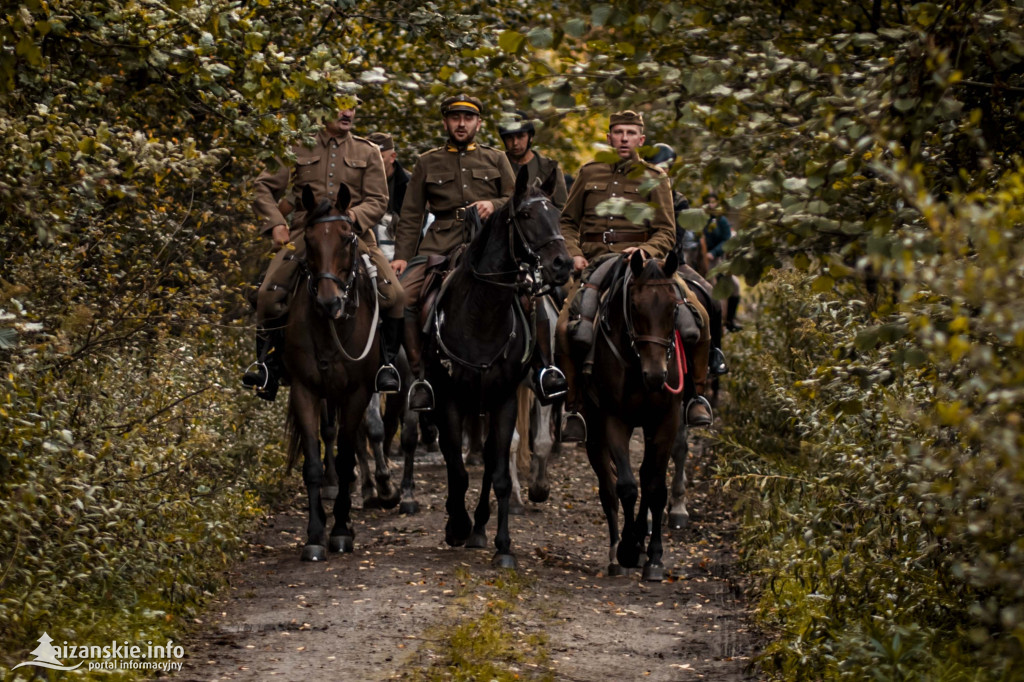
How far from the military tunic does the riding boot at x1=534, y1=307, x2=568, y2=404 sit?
1.22 meters

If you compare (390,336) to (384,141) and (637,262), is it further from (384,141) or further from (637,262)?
(384,141)

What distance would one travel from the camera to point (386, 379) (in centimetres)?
1144

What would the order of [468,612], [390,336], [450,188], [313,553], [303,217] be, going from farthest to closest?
1. [450,188]
2. [390,336]
3. [303,217]
4. [313,553]
5. [468,612]

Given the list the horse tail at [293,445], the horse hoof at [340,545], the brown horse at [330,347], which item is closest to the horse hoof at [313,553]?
the brown horse at [330,347]

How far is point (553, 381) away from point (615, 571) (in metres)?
1.57

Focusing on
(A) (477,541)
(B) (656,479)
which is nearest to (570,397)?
(B) (656,479)

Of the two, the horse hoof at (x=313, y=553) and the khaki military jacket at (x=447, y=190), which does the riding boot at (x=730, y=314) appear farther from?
the horse hoof at (x=313, y=553)

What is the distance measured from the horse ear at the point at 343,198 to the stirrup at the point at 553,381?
2039 mm

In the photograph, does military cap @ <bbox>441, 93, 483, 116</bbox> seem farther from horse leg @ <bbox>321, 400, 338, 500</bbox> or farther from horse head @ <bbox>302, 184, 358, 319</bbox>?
horse leg @ <bbox>321, 400, 338, 500</bbox>

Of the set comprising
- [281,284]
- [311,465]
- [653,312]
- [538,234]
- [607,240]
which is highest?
[607,240]

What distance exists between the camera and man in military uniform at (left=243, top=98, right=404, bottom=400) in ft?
36.6

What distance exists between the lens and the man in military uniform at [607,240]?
11078 millimetres

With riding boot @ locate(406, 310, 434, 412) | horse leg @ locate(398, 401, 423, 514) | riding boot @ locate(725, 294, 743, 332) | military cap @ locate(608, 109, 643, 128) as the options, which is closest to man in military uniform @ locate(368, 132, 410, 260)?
horse leg @ locate(398, 401, 423, 514)

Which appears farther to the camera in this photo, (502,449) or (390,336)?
(390,336)
